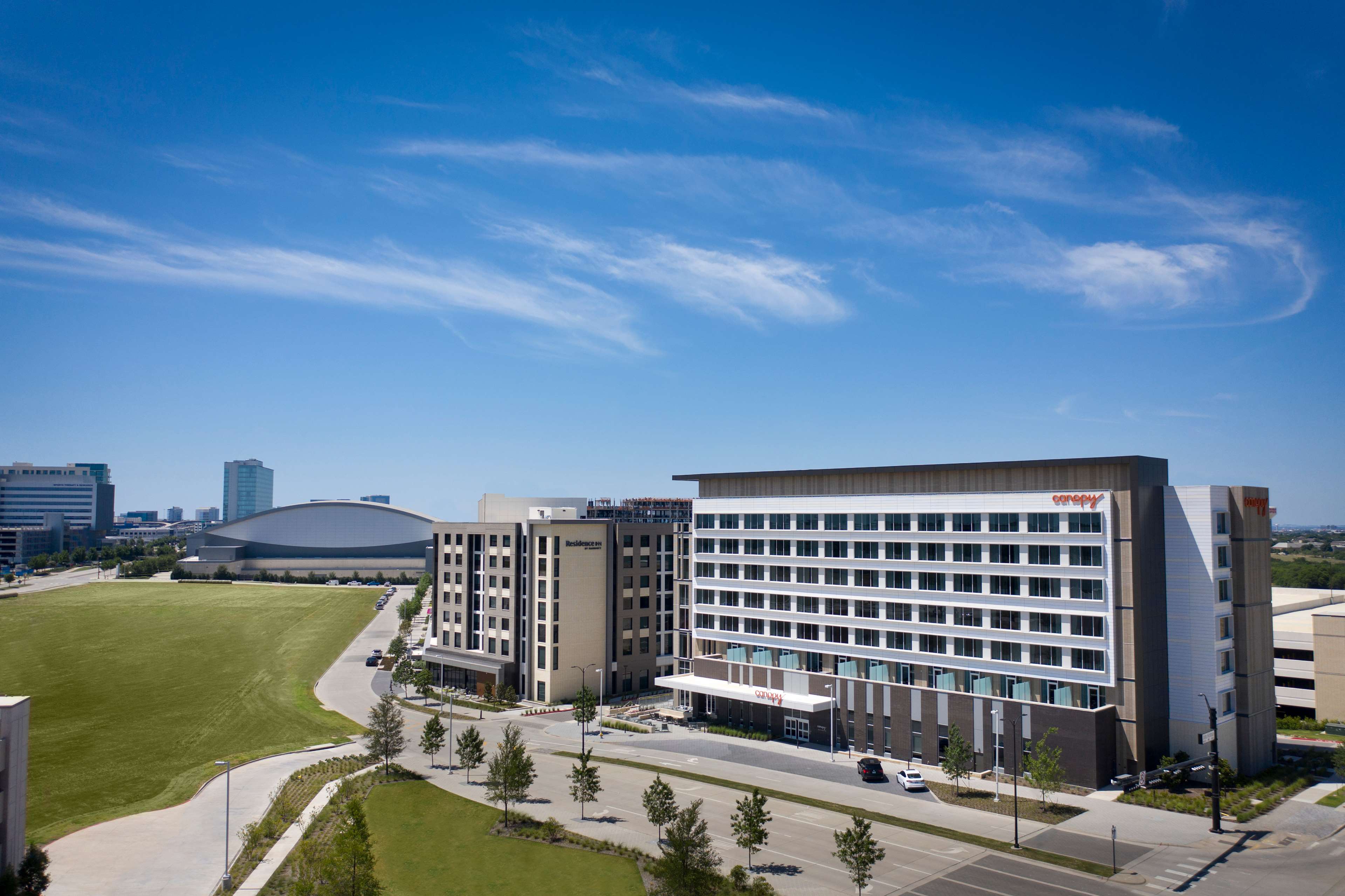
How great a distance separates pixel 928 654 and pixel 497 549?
57.9 m

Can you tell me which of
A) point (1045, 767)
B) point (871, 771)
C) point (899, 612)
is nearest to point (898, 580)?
point (899, 612)

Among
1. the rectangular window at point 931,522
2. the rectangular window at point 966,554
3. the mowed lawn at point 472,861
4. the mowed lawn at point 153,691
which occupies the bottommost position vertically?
the mowed lawn at point 153,691

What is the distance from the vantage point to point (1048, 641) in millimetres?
66562

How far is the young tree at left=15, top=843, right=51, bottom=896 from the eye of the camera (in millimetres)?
41188

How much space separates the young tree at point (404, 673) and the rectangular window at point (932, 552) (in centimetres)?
6558

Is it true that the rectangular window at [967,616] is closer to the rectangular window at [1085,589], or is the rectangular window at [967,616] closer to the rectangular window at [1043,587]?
the rectangular window at [1043,587]

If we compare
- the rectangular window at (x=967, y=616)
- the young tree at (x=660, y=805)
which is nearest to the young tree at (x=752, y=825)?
the young tree at (x=660, y=805)

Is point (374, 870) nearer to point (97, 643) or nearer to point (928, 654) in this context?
point (928, 654)

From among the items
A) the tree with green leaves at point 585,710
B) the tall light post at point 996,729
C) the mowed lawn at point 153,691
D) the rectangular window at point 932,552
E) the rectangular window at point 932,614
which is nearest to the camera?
the tall light post at point 996,729

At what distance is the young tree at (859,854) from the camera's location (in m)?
44.1

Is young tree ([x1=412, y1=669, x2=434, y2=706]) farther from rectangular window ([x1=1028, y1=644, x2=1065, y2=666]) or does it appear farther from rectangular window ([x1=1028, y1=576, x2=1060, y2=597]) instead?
rectangular window ([x1=1028, y1=576, x2=1060, y2=597])

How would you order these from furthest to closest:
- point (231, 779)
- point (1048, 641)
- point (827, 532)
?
point (827, 532) → point (231, 779) → point (1048, 641)

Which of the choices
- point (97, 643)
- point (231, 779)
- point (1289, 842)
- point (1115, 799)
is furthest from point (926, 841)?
point (97, 643)

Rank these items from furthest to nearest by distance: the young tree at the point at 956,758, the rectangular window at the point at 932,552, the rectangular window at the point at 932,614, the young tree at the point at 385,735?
the rectangular window at the point at 932,552 → the rectangular window at the point at 932,614 → the young tree at the point at 385,735 → the young tree at the point at 956,758
